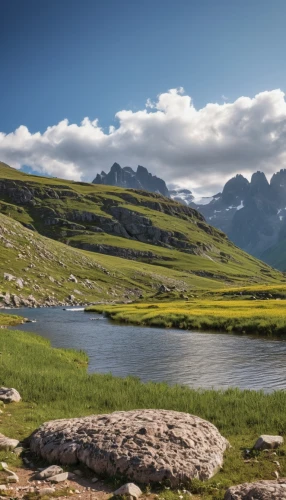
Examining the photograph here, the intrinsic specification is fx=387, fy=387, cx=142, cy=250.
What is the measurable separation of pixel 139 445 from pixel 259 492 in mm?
3951

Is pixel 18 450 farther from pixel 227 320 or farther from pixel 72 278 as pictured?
pixel 72 278

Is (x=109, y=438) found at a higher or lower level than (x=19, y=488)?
higher

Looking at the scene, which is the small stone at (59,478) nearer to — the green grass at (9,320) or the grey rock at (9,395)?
the grey rock at (9,395)

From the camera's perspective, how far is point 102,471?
39.9ft

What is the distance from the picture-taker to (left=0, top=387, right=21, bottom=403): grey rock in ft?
65.8

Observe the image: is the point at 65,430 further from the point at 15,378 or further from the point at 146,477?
the point at 15,378

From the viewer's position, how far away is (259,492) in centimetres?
977

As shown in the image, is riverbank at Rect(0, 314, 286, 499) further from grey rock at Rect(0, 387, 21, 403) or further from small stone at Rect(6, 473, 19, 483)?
small stone at Rect(6, 473, 19, 483)

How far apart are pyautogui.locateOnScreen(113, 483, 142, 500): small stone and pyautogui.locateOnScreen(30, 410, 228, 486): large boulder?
0.69 meters

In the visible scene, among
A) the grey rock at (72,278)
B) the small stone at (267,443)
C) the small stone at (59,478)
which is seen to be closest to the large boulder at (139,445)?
the small stone at (59,478)

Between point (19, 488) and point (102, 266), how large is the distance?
169m

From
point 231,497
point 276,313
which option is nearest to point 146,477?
point 231,497

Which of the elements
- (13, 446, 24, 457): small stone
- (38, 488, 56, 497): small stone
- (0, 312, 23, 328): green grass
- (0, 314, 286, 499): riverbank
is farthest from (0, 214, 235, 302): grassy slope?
(38, 488, 56, 497): small stone

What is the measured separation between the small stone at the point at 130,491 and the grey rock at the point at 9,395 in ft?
36.4
